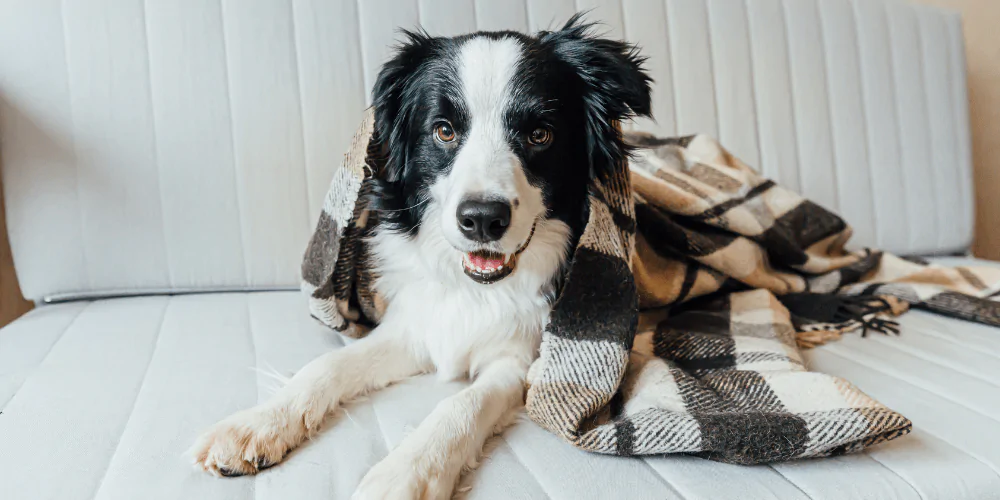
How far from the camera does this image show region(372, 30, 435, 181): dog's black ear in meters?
1.27

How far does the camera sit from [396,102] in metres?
1.29

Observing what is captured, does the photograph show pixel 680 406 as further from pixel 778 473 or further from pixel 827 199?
pixel 827 199

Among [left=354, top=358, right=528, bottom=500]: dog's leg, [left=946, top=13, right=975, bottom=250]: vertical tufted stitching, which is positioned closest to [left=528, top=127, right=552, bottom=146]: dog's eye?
[left=354, top=358, right=528, bottom=500]: dog's leg

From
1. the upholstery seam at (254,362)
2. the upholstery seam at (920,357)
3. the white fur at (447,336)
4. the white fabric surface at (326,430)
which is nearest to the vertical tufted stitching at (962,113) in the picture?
the white fabric surface at (326,430)

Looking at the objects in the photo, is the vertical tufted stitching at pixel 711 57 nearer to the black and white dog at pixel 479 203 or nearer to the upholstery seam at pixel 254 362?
the black and white dog at pixel 479 203

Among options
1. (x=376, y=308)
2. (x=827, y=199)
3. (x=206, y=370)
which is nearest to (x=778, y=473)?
(x=376, y=308)

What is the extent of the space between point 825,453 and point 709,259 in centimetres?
A: 65

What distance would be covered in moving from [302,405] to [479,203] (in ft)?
1.39

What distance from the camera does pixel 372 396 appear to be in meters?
1.15

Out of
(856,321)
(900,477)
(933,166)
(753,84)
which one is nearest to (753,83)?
(753,84)

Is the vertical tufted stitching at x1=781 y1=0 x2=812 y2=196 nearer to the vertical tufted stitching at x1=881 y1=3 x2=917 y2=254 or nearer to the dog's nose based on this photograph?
the vertical tufted stitching at x1=881 y1=3 x2=917 y2=254

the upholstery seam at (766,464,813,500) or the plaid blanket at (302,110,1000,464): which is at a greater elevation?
the plaid blanket at (302,110,1000,464)

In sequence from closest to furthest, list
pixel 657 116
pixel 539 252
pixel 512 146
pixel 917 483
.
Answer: pixel 917 483 < pixel 512 146 < pixel 539 252 < pixel 657 116

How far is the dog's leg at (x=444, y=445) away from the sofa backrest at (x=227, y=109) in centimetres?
99
